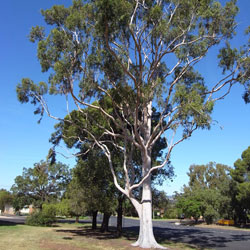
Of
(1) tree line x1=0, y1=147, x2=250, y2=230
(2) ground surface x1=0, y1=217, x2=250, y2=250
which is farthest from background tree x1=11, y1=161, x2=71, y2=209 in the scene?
(2) ground surface x1=0, y1=217, x2=250, y2=250

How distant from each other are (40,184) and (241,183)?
27208 mm

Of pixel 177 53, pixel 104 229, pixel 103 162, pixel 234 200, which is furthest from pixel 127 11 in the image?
pixel 234 200

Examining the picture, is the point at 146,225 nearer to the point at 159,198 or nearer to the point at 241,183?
the point at 159,198

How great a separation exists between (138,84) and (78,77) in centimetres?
380

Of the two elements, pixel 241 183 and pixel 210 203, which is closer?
pixel 241 183

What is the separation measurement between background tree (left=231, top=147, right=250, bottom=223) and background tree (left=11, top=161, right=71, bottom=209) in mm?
21977

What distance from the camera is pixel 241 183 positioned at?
34.3m

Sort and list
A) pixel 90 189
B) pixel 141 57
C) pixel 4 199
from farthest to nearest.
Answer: pixel 4 199 → pixel 90 189 → pixel 141 57

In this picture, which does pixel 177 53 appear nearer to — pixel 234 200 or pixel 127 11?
pixel 127 11

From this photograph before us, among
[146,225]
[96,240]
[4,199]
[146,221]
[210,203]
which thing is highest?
[4,199]

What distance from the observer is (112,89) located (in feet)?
51.4

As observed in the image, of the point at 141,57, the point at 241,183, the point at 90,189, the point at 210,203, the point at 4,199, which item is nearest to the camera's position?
the point at 141,57

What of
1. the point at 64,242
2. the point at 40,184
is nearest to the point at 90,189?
the point at 64,242

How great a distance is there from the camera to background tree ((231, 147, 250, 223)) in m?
33.1
